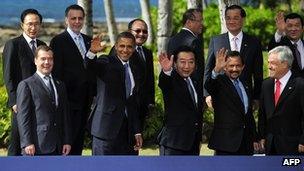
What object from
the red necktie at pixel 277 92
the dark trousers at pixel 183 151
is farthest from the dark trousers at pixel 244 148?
the red necktie at pixel 277 92

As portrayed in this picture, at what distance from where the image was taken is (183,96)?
8273 millimetres

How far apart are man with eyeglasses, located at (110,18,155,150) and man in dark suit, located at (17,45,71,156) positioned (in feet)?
4.52

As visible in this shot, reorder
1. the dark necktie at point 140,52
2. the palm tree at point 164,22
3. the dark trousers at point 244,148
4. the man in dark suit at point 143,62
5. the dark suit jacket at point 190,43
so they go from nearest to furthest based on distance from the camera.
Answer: the dark trousers at point 244,148 < the man in dark suit at point 143,62 < the dark necktie at point 140,52 < the dark suit jacket at point 190,43 < the palm tree at point 164,22

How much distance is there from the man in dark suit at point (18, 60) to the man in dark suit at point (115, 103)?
0.90 m

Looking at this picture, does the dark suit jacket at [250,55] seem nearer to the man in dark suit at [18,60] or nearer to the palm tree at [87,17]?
the man in dark suit at [18,60]

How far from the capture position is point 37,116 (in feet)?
26.1

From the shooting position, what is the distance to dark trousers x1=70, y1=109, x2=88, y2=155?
30.7 ft

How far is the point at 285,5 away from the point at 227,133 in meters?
20.6

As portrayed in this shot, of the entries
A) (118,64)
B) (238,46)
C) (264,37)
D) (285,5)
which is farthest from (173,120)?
(285,5)

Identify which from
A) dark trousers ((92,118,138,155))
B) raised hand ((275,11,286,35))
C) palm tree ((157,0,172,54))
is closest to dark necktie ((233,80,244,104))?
dark trousers ((92,118,138,155))

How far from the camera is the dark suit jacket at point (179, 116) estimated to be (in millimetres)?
8273

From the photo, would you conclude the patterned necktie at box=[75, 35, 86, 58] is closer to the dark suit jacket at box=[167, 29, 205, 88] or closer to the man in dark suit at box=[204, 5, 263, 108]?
the dark suit jacket at box=[167, 29, 205, 88]

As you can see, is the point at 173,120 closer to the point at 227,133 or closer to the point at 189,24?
the point at 227,133

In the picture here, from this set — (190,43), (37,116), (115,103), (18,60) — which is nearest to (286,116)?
(115,103)
